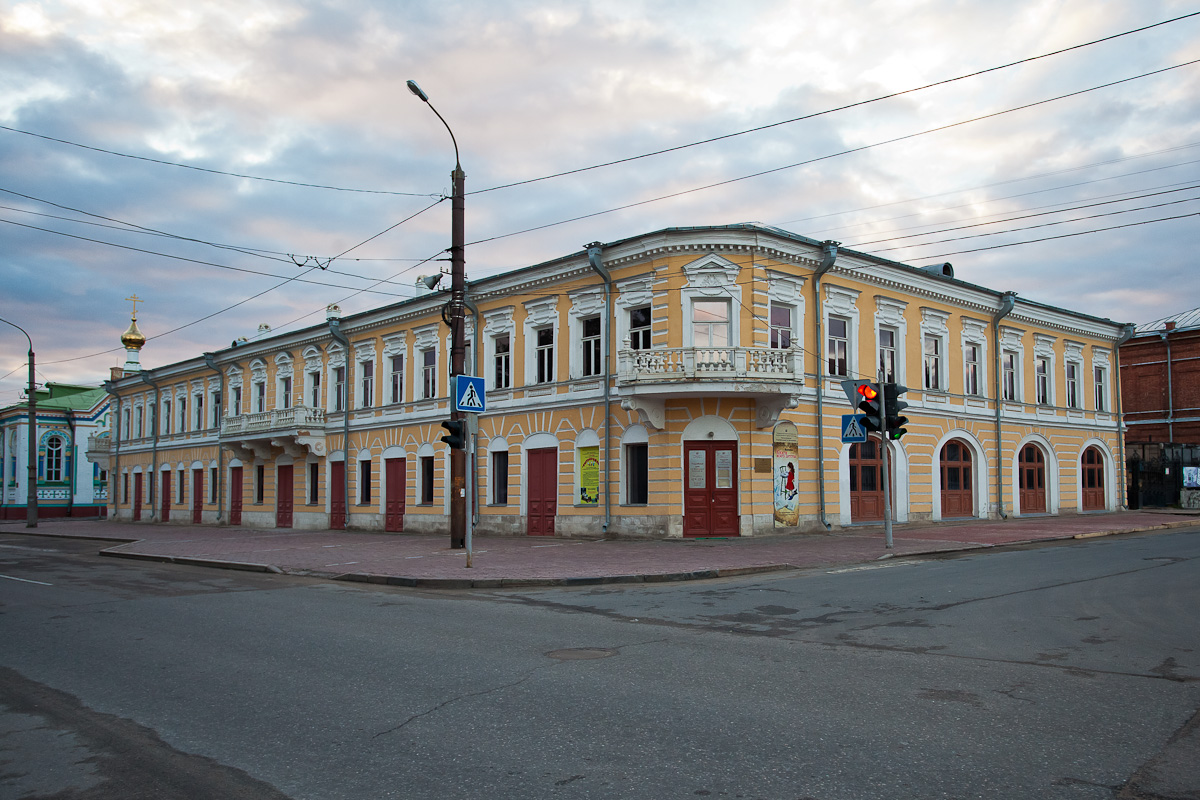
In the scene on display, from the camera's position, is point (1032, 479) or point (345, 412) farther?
point (345, 412)

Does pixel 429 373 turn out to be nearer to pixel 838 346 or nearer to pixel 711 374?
pixel 711 374

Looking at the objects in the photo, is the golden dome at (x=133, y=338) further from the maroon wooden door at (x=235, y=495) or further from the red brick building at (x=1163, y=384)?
the red brick building at (x=1163, y=384)

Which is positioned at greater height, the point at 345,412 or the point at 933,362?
the point at 933,362

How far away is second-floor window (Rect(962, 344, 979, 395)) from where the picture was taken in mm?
29344

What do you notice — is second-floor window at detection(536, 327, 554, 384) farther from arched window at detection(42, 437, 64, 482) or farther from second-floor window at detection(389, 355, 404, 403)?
arched window at detection(42, 437, 64, 482)

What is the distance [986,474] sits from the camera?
29.5 metres

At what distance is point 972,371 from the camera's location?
1172 inches

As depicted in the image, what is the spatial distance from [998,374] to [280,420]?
28586 millimetres

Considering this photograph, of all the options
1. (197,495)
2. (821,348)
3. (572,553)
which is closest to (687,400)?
(821,348)

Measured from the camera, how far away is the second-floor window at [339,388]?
114ft

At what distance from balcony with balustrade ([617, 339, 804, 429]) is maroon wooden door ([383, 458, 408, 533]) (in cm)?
1261

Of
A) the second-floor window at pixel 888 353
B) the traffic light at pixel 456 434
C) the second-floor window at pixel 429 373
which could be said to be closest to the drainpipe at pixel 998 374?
the second-floor window at pixel 888 353

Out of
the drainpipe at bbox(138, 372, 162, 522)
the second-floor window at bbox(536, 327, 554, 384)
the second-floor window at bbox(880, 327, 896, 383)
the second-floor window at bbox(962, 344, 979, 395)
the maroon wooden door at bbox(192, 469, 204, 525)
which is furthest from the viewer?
the drainpipe at bbox(138, 372, 162, 522)

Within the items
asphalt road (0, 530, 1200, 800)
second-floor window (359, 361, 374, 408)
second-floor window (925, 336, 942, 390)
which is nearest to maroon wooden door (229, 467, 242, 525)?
second-floor window (359, 361, 374, 408)
